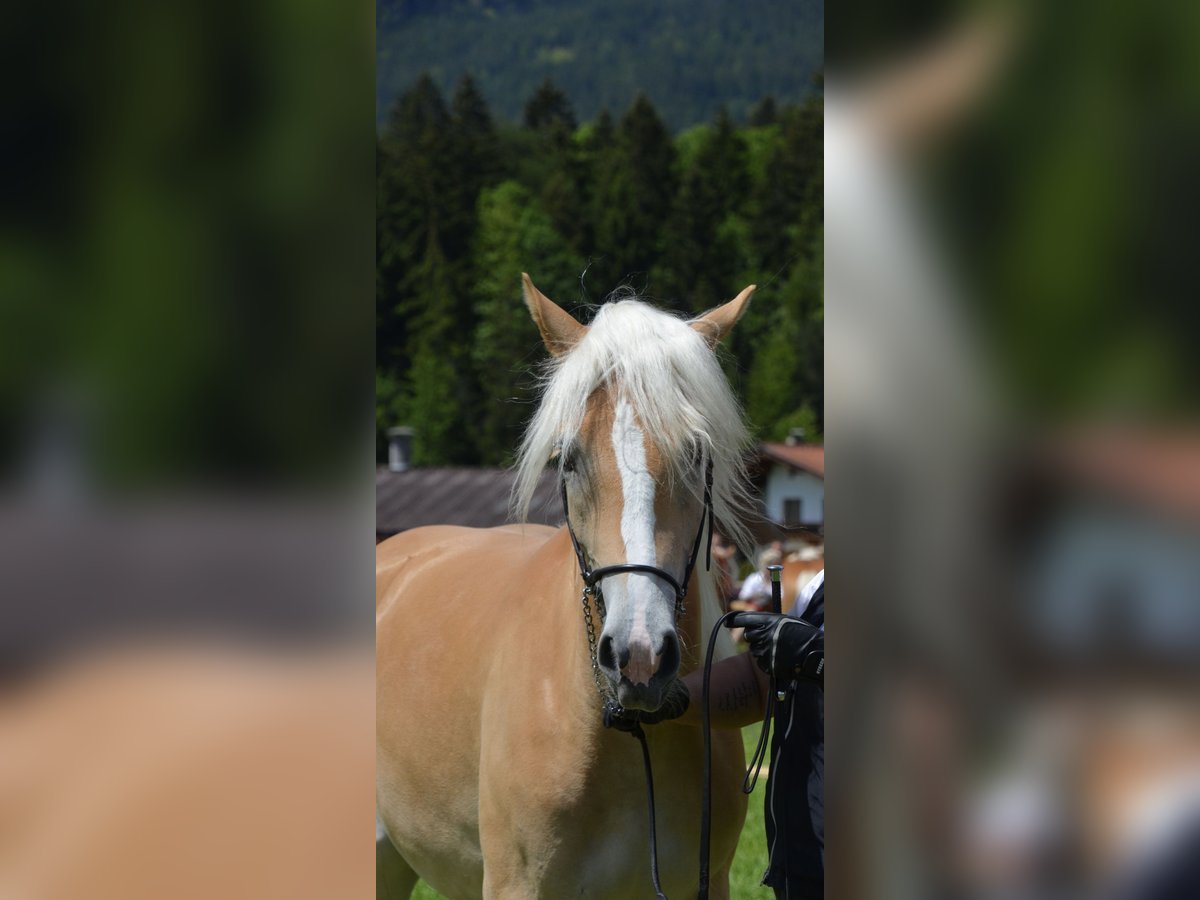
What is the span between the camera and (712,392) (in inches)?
82.6

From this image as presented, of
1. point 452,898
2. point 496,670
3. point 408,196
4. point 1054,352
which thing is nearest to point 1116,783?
point 1054,352

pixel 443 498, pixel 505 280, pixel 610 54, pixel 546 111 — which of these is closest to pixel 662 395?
pixel 443 498

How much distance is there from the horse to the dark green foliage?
28427mm

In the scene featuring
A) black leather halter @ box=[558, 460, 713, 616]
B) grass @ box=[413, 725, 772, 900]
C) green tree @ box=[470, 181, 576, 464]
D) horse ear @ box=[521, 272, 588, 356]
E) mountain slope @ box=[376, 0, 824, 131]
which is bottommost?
grass @ box=[413, 725, 772, 900]

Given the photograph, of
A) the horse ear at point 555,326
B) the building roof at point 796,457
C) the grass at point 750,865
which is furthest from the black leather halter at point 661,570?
the building roof at point 796,457

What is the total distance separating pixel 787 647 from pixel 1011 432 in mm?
1094

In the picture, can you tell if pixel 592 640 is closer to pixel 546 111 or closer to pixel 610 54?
pixel 546 111

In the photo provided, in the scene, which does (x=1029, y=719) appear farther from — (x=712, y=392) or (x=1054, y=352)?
(x=712, y=392)

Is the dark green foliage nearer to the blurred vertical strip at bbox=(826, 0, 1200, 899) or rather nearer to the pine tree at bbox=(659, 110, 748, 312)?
the pine tree at bbox=(659, 110, 748, 312)

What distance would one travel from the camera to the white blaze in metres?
1.83

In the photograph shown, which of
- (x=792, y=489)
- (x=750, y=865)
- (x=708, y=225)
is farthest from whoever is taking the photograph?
(x=708, y=225)

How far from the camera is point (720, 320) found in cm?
231

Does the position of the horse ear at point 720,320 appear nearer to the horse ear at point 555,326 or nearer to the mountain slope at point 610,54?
the horse ear at point 555,326

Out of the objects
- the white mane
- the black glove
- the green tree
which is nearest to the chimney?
the green tree
